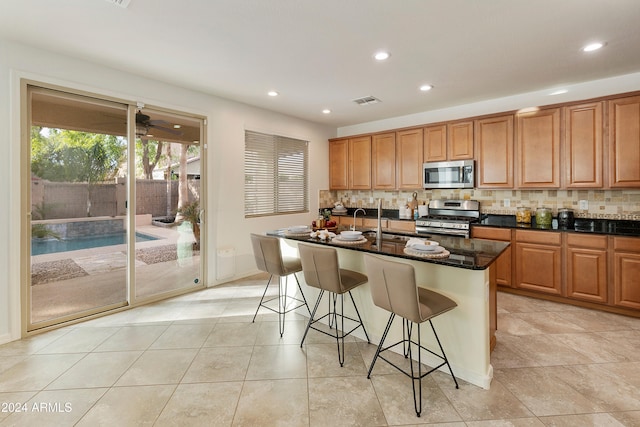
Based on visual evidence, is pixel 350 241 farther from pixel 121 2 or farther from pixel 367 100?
pixel 367 100

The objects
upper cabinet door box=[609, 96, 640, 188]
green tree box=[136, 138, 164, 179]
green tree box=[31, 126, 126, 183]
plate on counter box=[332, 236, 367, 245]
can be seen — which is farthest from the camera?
green tree box=[136, 138, 164, 179]

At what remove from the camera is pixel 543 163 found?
12.6ft

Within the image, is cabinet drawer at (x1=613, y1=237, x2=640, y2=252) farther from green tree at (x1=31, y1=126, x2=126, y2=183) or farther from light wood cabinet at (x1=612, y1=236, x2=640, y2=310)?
green tree at (x1=31, y1=126, x2=126, y2=183)

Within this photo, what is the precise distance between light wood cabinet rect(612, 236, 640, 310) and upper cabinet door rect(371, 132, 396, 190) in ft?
9.63

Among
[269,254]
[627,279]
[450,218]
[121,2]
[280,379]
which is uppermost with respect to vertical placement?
[121,2]

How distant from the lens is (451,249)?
7.80 feet

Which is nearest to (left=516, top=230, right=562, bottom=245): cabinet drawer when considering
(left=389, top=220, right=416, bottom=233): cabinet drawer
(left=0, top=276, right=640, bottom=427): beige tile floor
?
(left=0, top=276, right=640, bottom=427): beige tile floor

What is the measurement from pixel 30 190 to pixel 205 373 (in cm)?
240

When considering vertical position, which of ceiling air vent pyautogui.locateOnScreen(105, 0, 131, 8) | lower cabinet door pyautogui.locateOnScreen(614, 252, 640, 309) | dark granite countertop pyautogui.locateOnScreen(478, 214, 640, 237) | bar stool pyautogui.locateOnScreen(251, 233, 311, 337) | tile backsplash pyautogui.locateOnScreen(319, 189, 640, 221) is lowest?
lower cabinet door pyautogui.locateOnScreen(614, 252, 640, 309)

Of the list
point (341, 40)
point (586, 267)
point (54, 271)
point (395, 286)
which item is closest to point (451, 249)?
point (395, 286)

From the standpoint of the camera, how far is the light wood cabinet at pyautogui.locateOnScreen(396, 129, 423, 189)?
16.3 ft

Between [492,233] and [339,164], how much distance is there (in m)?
3.03

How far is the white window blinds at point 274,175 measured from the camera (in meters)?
4.73

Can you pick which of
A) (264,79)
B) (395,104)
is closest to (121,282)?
(264,79)
